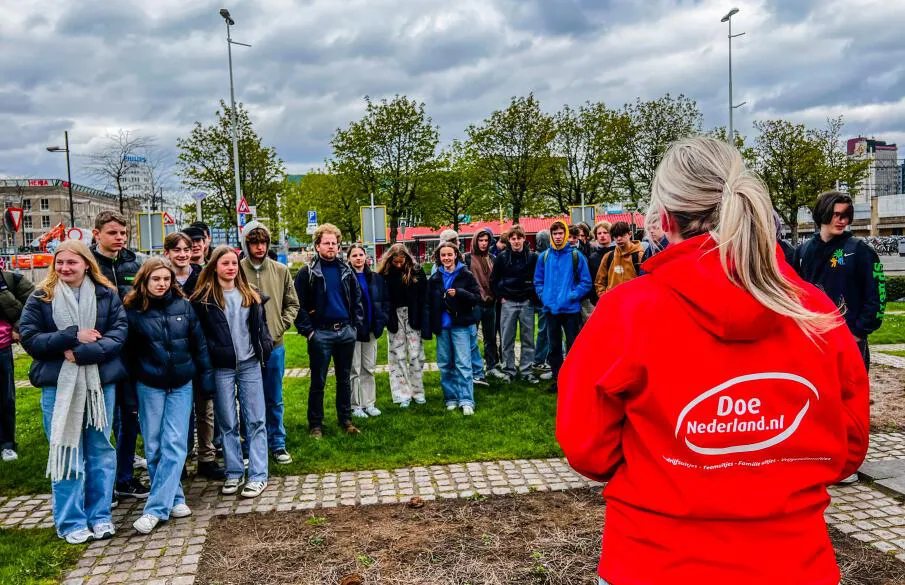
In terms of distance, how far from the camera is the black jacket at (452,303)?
8344 mm

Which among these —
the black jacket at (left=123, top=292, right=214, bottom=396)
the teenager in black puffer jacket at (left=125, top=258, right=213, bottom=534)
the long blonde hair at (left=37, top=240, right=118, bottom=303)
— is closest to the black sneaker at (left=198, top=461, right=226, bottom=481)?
the teenager in black puffer jacket at (left=125, top=258, right=213, bottom=534)

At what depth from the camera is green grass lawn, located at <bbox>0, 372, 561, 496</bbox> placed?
21.1ft

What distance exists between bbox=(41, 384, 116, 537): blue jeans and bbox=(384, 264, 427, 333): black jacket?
12.9ft

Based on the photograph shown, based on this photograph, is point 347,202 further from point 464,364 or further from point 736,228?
point 736,228

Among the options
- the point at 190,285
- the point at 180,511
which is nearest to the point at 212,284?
the point at 190,285

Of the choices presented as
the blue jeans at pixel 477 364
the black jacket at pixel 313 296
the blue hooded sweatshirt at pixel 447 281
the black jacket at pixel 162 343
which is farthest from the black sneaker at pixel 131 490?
the blue jeans at pixel 477 364

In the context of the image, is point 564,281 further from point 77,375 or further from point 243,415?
point 77,375

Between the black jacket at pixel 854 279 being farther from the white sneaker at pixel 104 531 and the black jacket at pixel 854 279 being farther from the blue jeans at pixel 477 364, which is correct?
the white sneaker at pixel 104 531

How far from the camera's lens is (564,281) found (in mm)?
8898

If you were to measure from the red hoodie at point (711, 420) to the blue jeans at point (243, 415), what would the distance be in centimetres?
467

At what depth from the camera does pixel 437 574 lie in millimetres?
4133

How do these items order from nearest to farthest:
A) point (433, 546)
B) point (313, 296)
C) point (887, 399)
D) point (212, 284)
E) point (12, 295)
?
1. point (433, 546)
2. point (212, 284)
3. point (12, 295)
4. point (313, 296)
5. point (887, 399)

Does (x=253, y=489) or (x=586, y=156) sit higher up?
(x=586, y=156)

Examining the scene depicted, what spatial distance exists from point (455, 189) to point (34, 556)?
3770 cm
